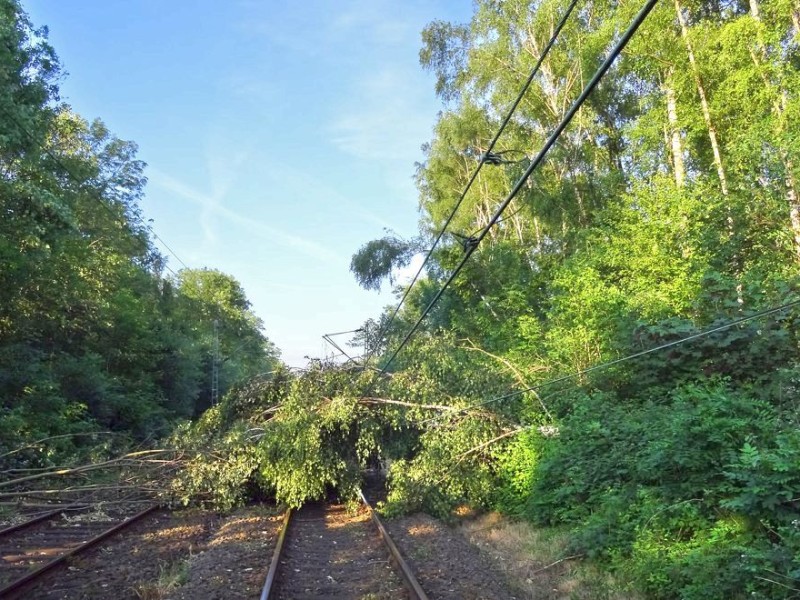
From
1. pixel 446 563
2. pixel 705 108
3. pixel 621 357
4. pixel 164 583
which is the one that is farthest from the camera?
pixel 705 108

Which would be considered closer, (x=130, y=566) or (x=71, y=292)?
(x=130, y=566)

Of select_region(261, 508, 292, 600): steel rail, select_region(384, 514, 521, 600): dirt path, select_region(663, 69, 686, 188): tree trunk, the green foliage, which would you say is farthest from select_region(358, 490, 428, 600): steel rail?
the green foliage

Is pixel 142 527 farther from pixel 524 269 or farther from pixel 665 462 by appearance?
pixel 524 269

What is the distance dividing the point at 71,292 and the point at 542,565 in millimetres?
23165

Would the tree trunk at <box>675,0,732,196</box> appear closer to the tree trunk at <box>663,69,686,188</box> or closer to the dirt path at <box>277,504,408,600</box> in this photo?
the tree trunk at <box>663,69,686,188</box>

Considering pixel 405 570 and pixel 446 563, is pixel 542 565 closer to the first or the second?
pixel 446 563

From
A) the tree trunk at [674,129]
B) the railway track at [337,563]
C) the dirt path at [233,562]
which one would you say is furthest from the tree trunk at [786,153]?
the dirt path at [233,562]

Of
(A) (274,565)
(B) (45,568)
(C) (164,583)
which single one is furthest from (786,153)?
(B) (45,568)

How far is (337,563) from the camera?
841 cm

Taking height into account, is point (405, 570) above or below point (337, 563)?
above

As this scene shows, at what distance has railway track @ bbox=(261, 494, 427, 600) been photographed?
6898 mm

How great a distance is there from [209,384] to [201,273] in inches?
1470

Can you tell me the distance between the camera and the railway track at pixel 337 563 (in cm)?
690

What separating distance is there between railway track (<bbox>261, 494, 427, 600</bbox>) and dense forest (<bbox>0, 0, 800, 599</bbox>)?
953 millimetres
